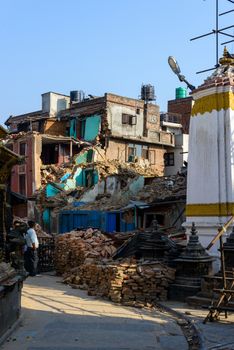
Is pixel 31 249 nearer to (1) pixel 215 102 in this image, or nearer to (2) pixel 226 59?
(1) pixel 215 102

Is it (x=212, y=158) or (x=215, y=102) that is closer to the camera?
(x=212, y=158)

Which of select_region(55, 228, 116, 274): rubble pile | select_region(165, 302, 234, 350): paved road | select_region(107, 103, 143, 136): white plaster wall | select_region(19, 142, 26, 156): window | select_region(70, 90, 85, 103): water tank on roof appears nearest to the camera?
select_region(165, 302, 234, 350): paved road

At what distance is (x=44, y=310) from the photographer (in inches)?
423

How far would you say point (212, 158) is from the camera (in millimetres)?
14570

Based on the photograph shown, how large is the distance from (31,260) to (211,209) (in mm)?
6479

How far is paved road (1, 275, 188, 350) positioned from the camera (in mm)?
7812

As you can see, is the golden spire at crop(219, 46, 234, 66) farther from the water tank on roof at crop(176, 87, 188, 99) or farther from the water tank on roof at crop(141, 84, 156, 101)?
the water tank on roof at crop(176, 87, 188, 99)

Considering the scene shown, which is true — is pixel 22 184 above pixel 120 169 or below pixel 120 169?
below

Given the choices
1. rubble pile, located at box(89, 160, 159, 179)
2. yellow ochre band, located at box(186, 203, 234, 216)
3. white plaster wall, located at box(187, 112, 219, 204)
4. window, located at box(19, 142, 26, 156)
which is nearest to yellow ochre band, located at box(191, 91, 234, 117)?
white plaster wall, located at box(187, 112, 219, 204)

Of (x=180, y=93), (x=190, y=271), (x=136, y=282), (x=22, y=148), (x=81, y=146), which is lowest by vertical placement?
(x=136, y=282)

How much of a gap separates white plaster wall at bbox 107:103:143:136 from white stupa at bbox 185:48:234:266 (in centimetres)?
2730

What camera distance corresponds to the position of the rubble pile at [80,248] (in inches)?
669

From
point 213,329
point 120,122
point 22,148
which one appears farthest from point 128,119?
point 213,329

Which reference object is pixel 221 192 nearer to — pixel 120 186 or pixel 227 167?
pixel 227 167
